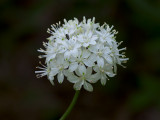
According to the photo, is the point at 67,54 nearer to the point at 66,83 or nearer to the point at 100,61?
the point at 100,61

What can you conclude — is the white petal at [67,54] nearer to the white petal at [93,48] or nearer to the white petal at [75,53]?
the white petal at [75,53]

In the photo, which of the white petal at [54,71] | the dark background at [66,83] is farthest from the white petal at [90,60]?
the dark background at [66,83]

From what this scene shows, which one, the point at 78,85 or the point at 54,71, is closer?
the point at 78,85

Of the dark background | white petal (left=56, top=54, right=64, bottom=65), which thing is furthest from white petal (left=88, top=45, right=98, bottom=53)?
the dark background

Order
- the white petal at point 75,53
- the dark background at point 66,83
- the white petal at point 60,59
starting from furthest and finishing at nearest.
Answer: the dark background at point 66,83 < the white petal at point 60,59 < the white petal at point 75,53

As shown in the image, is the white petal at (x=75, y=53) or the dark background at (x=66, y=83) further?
the dark background at (x=66, y=83)

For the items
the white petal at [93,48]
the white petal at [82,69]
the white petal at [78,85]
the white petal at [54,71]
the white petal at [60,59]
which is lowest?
the white petal at [78,85]

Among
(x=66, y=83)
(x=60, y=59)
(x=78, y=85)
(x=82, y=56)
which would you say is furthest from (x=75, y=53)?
(x=66, y=83)

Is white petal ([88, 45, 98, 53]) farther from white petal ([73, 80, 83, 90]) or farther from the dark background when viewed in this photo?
the dark background
